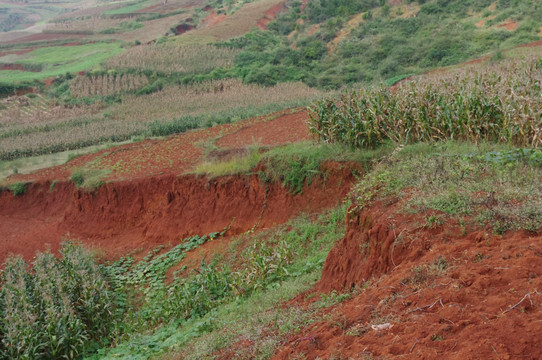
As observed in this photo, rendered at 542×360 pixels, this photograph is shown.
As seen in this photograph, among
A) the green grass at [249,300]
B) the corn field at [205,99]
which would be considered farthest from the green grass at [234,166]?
the corn field at [205,99]

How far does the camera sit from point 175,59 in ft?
124

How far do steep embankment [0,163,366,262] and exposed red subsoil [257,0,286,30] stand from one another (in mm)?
38042

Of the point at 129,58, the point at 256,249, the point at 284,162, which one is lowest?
the point at 256,249

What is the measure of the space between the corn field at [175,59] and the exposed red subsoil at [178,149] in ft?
58.5

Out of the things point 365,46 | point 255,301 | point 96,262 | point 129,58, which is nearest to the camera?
point 255,301

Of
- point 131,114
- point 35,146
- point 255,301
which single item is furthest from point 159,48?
point 255,301

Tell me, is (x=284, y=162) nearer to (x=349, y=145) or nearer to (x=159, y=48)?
(x=349, y=145)

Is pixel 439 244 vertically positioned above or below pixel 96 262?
above

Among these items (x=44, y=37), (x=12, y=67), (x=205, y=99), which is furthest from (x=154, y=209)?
(x=44, y=37)

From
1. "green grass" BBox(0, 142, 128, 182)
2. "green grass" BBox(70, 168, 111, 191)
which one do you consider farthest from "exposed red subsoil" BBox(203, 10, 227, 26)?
"green grass" BBox(70, 168, 111, 191)

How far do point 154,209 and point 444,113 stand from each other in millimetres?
8348

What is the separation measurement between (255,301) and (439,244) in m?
3.03

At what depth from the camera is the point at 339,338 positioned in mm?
4215

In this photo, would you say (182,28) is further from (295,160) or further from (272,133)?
(295,160)
